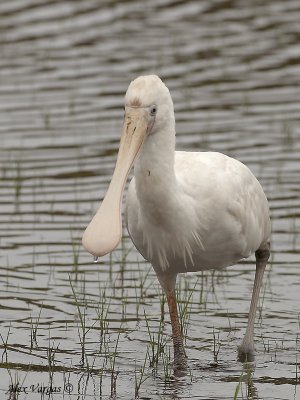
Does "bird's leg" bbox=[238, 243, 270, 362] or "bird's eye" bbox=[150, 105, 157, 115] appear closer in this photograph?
"bird's eye" bbox=[150, 105, 157, 115]

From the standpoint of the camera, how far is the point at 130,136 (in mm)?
7336

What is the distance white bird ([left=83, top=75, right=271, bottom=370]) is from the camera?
7.32 metres

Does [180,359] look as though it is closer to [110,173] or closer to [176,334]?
[176,334]

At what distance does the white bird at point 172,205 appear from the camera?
24.0 ft

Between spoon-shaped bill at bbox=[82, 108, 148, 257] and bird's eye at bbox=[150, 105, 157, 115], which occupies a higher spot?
bird's eye at bbox=[150, 105, 157, 115]

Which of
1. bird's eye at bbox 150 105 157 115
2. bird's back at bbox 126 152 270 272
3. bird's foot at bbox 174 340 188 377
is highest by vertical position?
bird's eye at bbox 150 105 157 115

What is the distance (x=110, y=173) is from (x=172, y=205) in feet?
18.3

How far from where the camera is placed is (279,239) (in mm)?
11312

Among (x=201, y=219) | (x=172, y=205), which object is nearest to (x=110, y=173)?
(x=201, y=219)

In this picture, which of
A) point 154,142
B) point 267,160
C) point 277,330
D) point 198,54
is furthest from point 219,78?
point 154,142

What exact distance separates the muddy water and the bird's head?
37.4 inches

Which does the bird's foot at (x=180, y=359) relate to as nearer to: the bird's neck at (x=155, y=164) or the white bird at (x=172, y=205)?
the white bird at (x=172, y=205)

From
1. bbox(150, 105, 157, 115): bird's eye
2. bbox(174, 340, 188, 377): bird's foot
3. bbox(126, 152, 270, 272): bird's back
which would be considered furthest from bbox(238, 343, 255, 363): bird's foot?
bbox(150, 105, 157, 115): bird's eye

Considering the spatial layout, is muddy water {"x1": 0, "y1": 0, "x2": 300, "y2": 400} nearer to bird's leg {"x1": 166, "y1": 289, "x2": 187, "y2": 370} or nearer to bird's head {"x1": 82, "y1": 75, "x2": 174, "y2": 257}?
bird's leg {"x1": 166, "y1": 289, "x2": 187, "y2": 370}
